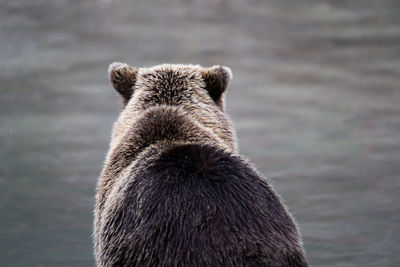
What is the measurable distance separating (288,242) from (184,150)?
184 cm

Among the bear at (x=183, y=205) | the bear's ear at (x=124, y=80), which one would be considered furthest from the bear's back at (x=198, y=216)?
the bear's ear at (x=124, y=80)

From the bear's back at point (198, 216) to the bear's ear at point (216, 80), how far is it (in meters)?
3.39

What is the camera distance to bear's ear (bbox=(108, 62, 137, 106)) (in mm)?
12203

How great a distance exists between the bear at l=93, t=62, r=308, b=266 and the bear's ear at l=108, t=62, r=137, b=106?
176 centimetres

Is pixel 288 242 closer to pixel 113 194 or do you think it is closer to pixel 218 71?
pixel 113 194

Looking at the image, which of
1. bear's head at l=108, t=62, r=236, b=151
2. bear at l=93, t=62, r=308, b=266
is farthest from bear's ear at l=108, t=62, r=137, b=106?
bear at l=93, t=62, r=308, b=266

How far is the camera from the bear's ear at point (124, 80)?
40.0 feet

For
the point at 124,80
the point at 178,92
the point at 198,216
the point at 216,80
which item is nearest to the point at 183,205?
the point at 198,216

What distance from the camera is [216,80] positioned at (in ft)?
39.4

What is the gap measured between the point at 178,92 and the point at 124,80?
1.39 m

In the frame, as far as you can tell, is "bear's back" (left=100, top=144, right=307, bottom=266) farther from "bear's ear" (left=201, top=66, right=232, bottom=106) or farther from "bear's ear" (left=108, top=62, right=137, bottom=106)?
"bear's ear" (left=108, top=62, right=137, bottom=106)

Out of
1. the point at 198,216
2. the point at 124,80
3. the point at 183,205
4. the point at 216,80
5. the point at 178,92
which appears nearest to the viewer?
the point at 198,216

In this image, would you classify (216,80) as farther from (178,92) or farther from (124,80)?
(124,80)

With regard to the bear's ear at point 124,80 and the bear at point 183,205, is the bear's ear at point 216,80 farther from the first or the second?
the bear at point 183,205
